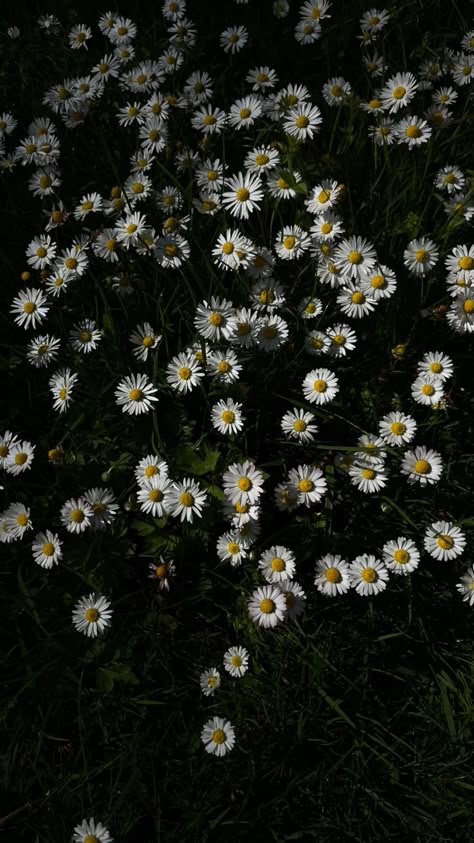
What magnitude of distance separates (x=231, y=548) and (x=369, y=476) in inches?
20.5

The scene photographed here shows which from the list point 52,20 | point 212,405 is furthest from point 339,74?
point 212,405

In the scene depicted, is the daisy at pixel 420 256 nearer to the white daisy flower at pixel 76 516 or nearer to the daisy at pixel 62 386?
the daisy at pixel 62 386

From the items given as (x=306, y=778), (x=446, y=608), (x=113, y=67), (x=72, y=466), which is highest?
(x=113, y=67)

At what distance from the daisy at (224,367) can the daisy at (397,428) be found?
1.75 ft

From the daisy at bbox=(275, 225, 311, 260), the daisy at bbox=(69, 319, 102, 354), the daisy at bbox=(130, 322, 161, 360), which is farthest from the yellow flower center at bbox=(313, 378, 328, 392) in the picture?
the daisy at bbox=(69, 319, 102, 354)

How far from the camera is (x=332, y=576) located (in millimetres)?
2164

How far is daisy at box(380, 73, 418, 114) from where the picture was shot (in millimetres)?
2652

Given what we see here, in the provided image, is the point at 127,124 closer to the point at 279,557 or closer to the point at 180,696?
the point at 279,557

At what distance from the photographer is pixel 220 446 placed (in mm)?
2428

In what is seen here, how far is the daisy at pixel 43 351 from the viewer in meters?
2.51

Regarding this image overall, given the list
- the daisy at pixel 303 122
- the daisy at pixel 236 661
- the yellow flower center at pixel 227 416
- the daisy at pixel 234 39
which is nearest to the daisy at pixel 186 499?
the yellow flower center at pixel 227 416

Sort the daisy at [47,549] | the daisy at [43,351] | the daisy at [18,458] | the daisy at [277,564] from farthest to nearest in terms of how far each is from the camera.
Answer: the daisy at [43,351] < the daisy at [18,458] < the daisy at [47,549] < the daisy at [277,564]

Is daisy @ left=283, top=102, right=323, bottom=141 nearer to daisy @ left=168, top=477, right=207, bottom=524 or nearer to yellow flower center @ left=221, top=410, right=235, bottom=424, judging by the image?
yellow flower center @ left=221, top=410, right=235, bottom=424

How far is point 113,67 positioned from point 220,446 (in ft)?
6.10
